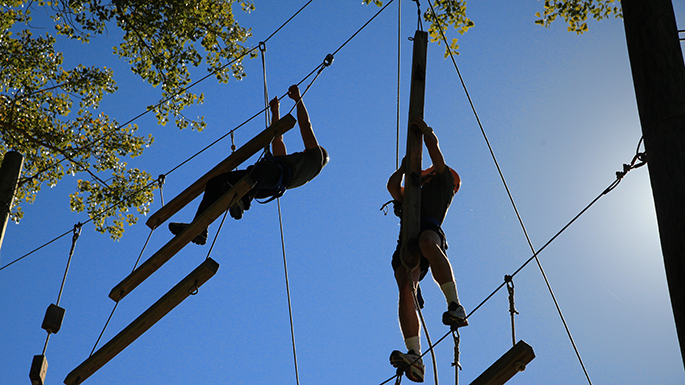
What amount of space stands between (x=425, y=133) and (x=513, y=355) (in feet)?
5.17

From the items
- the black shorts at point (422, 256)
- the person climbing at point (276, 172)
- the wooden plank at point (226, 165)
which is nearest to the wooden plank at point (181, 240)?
the person climbing at point (276, 172)

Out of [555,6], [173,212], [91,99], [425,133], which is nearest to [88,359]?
[173,212]

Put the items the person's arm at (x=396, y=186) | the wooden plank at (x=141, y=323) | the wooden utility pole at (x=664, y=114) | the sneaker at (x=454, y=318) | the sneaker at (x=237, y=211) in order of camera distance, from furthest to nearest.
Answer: the sneaker at (x=237, y=211) → the person's arm at (x=396, y=186) → the wooden plank at (x=141, y=323) → the sneaker at (x=454, y=318) → the wooden utility pole at (x=664, y=114)

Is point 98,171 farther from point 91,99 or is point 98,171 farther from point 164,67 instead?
point 164,67

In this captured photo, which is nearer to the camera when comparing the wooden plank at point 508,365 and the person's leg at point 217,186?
the wooden plank at point 508,365

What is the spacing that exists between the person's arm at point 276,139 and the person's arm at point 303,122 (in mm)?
230

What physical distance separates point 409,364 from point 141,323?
164 centimetres

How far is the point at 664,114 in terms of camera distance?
8.29 ft

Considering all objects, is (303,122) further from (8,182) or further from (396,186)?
(8,182)

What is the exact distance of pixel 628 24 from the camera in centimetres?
293

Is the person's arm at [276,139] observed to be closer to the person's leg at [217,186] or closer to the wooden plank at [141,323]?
the person's leg at [217,186]

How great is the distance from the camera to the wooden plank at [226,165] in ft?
14.0

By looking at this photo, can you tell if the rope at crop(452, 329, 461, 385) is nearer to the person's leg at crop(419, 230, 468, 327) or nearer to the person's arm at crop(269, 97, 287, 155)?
the person's leg at crop(419, 230, 468, 327)

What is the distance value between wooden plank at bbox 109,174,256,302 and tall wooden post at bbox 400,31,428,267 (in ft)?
3.30
